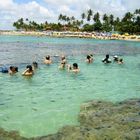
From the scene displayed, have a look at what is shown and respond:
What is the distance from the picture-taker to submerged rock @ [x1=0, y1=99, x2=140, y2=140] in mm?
12812

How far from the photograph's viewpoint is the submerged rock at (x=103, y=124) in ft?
42.0

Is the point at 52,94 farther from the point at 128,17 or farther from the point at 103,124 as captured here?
the point at 128,17

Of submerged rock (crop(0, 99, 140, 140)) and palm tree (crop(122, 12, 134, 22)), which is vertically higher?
palm tree (crop(122, 12, 134, 22))

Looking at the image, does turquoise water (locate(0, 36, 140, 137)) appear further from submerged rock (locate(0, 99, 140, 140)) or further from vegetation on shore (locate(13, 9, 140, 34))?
vegetation on shore (locate(13, 9, 140, 34))

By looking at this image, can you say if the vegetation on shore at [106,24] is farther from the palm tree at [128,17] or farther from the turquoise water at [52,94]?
the turquoise water at [52,94]

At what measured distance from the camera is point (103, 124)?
14336 millimetres

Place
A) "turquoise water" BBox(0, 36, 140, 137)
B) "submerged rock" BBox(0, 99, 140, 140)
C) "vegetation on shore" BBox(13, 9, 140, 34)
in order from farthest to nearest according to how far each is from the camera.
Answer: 1. "vegetation on shore" BBox(13, 9, 140, 34)
2. "turquoise water" BBox(0, 36, 140, 137)
3. "submerged rock" BBox(0, 99, 140, 140)

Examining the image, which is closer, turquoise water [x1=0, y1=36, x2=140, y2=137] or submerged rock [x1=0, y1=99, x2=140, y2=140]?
submerged rock [x1=0, y1=99, x2=140, y2=140]

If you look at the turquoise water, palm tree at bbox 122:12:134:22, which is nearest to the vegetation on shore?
palm tree at bbox 122:12:134:22

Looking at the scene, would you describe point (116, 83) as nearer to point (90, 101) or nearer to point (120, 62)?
point (90, 101)

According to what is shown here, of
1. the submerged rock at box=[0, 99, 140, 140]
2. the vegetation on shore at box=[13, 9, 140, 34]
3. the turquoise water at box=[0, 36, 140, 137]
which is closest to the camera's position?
the submerged rock at box=[0, 99, 140, 140]

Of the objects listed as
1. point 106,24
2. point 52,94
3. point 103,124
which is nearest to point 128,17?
point 106,24

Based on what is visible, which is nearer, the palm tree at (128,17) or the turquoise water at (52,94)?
the turquoise water at (52,94)

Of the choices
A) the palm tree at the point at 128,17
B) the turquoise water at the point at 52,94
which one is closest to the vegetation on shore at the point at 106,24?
the palm tree at the point at 128,17
